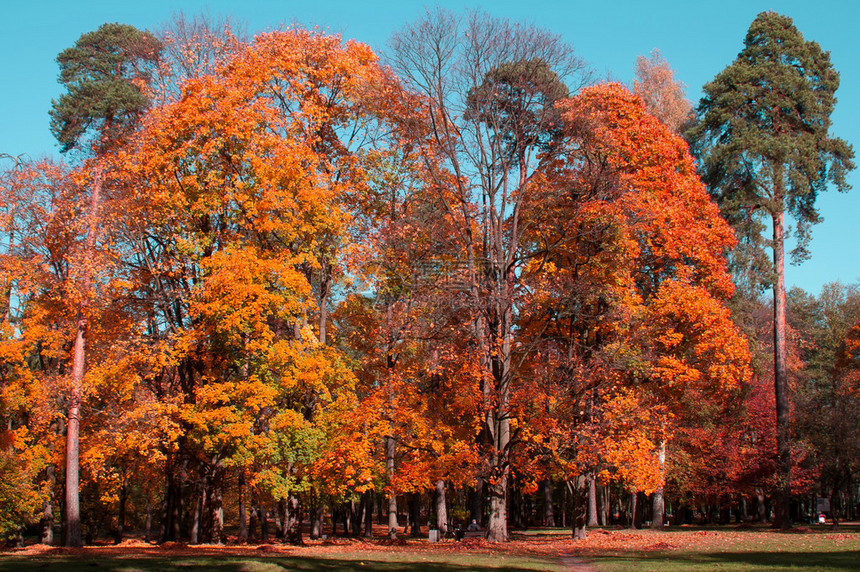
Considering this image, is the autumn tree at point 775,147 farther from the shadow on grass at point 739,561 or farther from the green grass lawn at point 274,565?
the green grass lawn at point 274,565

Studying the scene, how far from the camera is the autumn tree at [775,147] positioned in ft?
103

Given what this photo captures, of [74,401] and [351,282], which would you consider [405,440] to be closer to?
[351,282]

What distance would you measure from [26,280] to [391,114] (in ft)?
46.7

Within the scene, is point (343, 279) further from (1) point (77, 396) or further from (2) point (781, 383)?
(2) point (781, 383)

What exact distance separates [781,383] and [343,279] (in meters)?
20.2

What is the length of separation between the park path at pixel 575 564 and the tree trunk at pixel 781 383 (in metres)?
17.1

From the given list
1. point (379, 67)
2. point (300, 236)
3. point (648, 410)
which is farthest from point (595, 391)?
point (379, 67)

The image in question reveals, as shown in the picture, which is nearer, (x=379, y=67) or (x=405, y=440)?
(x=405, y=440)

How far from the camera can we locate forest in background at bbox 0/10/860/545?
22156 millimetres

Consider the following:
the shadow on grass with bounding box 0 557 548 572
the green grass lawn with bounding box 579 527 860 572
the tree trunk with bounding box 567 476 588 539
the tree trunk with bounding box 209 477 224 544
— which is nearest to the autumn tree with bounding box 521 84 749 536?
the tree trunk with bounding box 567 476 588 539

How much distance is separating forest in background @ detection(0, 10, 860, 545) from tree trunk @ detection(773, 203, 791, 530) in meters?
6.36

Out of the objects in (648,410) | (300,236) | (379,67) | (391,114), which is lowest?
(648,410)

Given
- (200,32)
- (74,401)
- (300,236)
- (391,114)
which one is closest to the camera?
(74,401)

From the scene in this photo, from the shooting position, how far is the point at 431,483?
22453 millimetres
